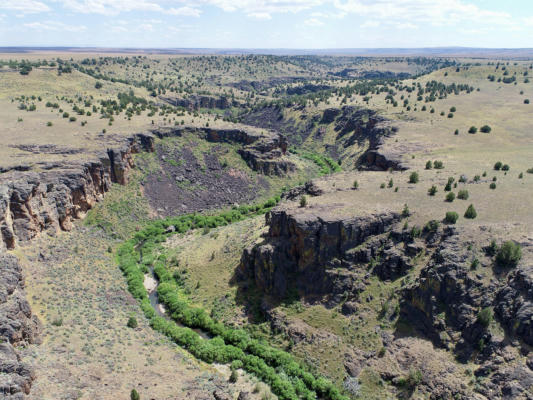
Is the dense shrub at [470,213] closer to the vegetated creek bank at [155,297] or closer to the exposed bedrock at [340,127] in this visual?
the exposed bedrock at [340,127]

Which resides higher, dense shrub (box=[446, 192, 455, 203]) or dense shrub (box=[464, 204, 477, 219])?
dense shrub (box=[446, 192, 455, 203])

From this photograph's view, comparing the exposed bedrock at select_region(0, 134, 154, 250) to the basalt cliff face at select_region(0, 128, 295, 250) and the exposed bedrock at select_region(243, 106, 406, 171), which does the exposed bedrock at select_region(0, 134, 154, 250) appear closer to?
the basalt cliff face at select_region(0, 128, 295, 250)

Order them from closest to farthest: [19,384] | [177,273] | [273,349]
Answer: [19,384]
[273,349]
[177,273]

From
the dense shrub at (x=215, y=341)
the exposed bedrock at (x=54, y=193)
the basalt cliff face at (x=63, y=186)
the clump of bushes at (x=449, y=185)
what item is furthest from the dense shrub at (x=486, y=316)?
the basalt cliff face at (x=63, y=186)

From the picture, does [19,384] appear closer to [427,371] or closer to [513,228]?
[427,371]

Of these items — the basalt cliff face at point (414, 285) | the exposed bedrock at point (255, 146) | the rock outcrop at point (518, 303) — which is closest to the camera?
the rock outcrop at point (518, 303)

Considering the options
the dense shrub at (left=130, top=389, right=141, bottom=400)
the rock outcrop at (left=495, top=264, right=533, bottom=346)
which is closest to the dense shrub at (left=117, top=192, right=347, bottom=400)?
the dense shrub at (left=130, top=389, right=141, bottom=400)

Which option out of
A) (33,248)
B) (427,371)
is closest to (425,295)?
(427,371)
